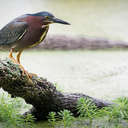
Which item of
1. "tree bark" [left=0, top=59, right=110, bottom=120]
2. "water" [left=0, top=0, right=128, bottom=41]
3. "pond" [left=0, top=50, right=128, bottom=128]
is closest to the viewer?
"tree bark" [left=0, top=59, right=110, bottom=120]

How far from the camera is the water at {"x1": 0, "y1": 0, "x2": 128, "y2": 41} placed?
5.29 meters

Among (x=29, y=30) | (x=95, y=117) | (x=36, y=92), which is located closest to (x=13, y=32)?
(x=29, y=30)

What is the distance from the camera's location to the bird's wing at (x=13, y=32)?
2049 millimetres

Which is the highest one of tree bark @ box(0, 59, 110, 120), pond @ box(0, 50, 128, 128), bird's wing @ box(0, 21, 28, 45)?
bird's wing @ box(0, 21, 28, 45)

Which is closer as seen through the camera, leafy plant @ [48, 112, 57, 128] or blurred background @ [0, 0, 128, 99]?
leafy plant @ [48, 112, 57, 128]

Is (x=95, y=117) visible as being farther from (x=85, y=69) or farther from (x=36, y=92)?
(x=85, y=69)

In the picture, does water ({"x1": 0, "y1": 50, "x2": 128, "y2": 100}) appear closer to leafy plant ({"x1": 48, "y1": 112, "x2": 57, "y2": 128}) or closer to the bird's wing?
leafy plant ({"x1": 48, "y1": 112, "x2": 57, "y2": 128})

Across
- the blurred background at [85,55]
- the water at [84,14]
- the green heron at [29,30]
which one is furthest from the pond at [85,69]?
the water at [84,14]

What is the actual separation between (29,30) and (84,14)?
175 inches

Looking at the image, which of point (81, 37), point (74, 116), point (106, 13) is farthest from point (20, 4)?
point (74, 116)

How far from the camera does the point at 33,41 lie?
2.03m

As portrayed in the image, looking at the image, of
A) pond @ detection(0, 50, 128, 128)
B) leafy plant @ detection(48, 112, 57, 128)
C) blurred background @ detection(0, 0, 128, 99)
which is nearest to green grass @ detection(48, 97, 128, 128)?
leafy plant @ detection(48, 112, 57, 128)

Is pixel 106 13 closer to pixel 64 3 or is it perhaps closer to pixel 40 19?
pixel 64 3

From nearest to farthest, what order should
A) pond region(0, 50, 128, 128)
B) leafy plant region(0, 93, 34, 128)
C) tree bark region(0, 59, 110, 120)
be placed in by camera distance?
tree bark region(0, 59, 110, 120), leafy plant region(0, 93, 34, 128), pond region(0, 50, 128, 128)
